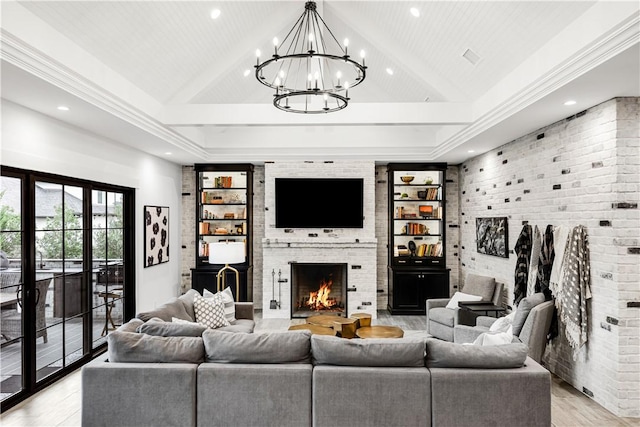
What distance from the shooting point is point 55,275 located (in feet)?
14.5

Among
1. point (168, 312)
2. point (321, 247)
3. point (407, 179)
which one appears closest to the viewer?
point (168, 312)

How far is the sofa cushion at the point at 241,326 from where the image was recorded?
4.53 m

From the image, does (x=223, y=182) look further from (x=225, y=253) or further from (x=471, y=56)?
(x=471, y=56)

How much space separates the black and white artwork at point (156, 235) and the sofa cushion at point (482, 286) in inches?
179

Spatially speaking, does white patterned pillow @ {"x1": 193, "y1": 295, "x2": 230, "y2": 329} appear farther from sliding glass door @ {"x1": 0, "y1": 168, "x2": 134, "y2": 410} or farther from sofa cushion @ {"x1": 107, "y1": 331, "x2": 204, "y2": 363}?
sofa cushion @ {"x1": 107, "y1": 331, "x2": 204, "y2": 363}

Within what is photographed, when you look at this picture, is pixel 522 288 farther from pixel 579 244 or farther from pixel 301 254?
pixel 301 254

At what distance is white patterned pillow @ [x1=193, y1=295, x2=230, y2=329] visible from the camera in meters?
4.67

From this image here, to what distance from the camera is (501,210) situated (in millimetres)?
5977

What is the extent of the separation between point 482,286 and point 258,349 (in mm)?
4006

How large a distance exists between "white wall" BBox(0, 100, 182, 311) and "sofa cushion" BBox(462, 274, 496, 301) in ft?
15.0

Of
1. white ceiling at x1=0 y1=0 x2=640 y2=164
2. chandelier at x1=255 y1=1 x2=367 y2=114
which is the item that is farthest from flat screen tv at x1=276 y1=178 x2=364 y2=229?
white ceiling at x1=0 y1=0 x2=640 y2=164

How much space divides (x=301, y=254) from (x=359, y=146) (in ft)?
6.62

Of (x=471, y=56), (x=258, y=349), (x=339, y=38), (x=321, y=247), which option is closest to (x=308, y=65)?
(x=339, y=38)

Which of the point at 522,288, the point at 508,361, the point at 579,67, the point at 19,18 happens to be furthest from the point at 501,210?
the point at 19,18
